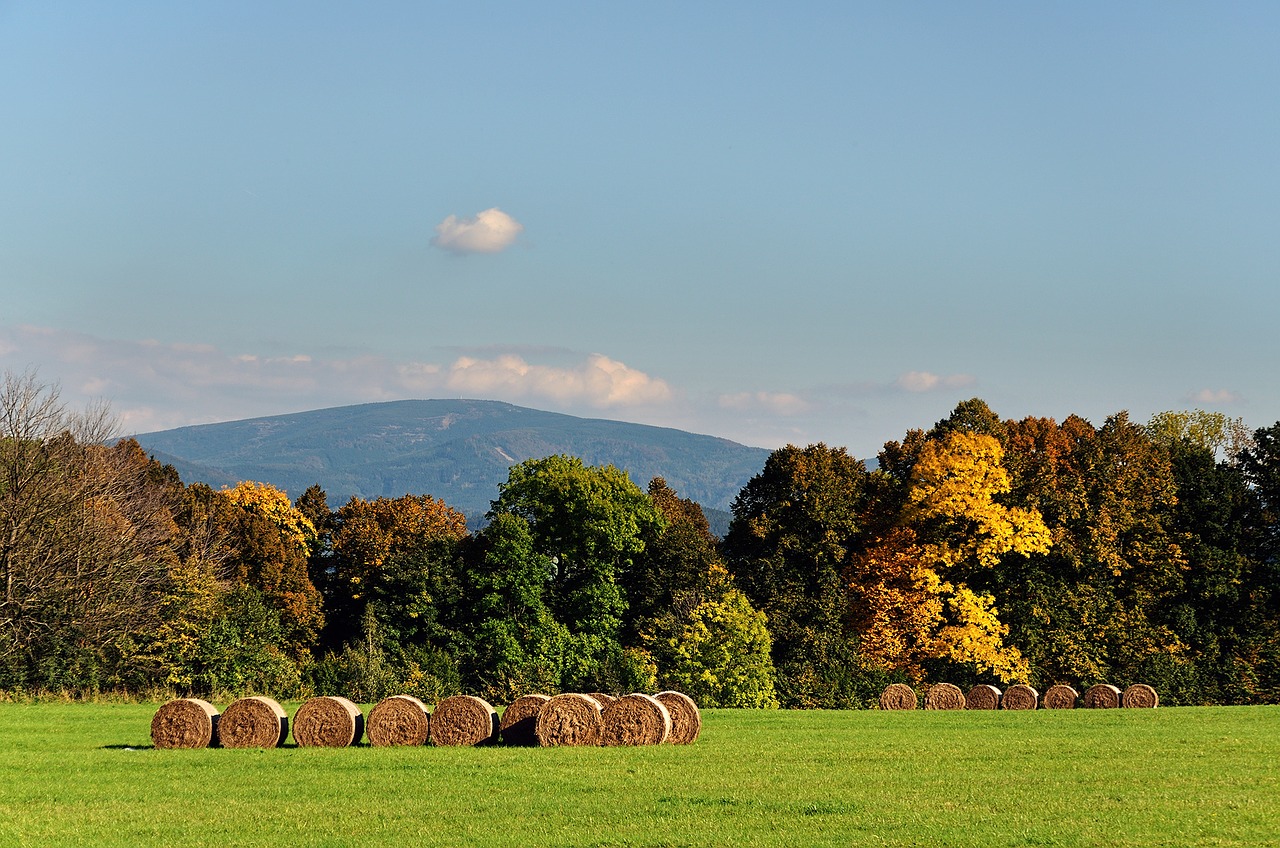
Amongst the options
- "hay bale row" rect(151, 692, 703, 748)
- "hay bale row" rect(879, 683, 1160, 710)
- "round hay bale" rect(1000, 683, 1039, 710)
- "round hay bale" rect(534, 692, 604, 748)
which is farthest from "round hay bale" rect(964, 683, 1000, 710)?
"round hay bale" rect(534, 692, 604, 748)

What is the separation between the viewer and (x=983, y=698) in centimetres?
5175

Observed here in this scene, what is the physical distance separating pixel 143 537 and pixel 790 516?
28.9m

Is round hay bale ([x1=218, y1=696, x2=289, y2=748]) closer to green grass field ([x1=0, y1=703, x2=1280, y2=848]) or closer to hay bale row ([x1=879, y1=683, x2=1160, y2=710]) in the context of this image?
green grass field ([x1=0, y1=703, x2=1280, y2=848])

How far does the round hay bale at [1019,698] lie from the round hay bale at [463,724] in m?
26.9

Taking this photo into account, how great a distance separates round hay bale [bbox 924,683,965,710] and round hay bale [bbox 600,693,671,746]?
75.4 feet

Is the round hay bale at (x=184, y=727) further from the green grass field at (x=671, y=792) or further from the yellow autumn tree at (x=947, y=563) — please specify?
the yellow autumn tree at (x=947, y=563)

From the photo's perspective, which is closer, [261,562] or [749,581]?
[749,581]

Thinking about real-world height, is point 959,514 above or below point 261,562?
above

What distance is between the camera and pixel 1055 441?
64625mm

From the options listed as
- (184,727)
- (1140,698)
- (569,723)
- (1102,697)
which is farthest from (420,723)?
(1140,698)

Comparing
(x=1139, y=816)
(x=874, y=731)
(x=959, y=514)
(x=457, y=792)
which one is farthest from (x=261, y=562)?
(x=1139, y=816)

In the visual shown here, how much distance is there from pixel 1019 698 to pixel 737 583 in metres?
13.6

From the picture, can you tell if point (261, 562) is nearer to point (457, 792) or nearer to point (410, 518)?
point (410, 518)

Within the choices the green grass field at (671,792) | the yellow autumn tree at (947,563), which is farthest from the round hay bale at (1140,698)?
the green grass field at (671,792)
